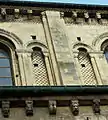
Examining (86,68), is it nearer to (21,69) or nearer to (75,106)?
(21,69)

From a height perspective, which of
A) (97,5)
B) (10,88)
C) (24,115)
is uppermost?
(97,5)

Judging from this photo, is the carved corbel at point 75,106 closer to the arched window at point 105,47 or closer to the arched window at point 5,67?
the arched window at point 5,67

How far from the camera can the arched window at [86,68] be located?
11.7m

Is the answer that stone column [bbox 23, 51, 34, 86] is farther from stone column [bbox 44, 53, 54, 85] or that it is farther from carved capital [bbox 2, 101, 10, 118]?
carved capital [bbox 2, 101, 10, 118]

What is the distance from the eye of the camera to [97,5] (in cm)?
1402

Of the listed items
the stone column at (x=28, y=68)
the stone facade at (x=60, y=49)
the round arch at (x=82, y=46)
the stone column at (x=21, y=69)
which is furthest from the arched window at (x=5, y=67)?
the round arch at (x=82, y=46)

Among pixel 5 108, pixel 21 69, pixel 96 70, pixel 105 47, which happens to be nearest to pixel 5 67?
pixel 21 69

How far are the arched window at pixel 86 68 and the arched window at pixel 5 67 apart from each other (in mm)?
2251

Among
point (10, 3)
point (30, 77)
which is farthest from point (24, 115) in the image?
point (10, 3)

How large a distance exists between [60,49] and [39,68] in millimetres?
911

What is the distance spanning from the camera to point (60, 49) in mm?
11961

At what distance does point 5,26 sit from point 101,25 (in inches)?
137

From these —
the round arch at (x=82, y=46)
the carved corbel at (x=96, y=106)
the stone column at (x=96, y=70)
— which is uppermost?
the round arch at (x=82, y=46)

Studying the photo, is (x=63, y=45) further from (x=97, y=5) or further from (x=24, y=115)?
(x=24, y=115)
